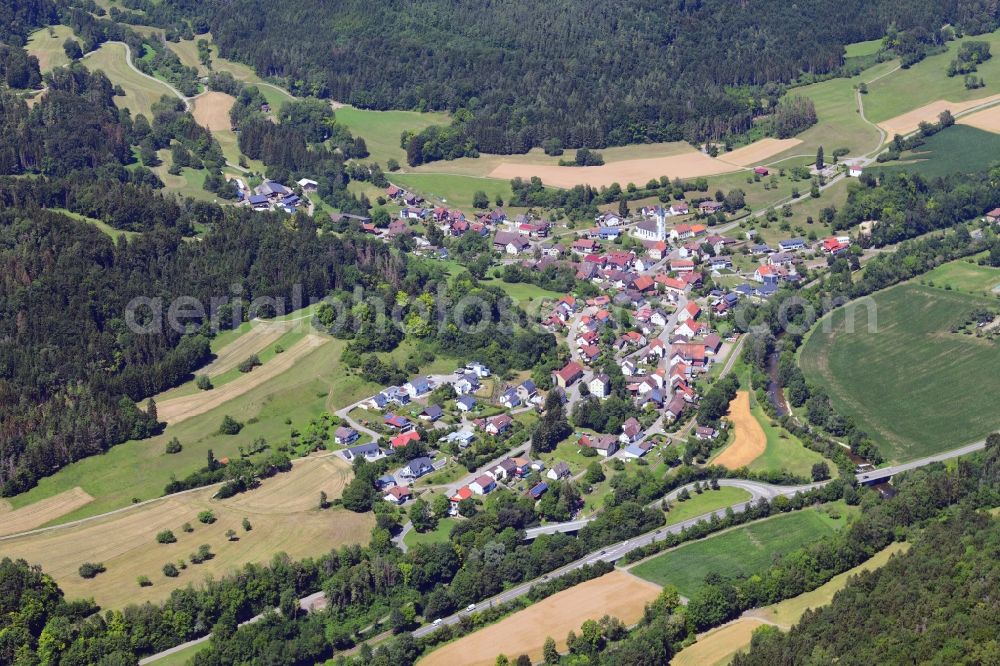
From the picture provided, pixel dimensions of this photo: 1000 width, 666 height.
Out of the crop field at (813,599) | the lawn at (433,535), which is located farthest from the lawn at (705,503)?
the lawn at (433,535)

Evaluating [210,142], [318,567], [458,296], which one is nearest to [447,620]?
[318,567]

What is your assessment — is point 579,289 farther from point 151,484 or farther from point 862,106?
point 862,106

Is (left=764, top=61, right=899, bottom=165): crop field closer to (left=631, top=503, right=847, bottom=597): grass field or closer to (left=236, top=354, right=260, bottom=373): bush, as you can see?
(left=236, top=354, right=260, bottom=373): bush

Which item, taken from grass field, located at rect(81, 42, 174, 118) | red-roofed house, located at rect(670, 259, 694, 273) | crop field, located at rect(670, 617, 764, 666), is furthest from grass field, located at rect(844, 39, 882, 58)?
crop field, located at rect(670, 617, 764, 666)

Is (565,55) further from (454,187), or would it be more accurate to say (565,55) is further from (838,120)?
(838,120)

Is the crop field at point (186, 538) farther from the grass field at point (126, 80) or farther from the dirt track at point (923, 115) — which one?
the dirt track at point (923, 115)
